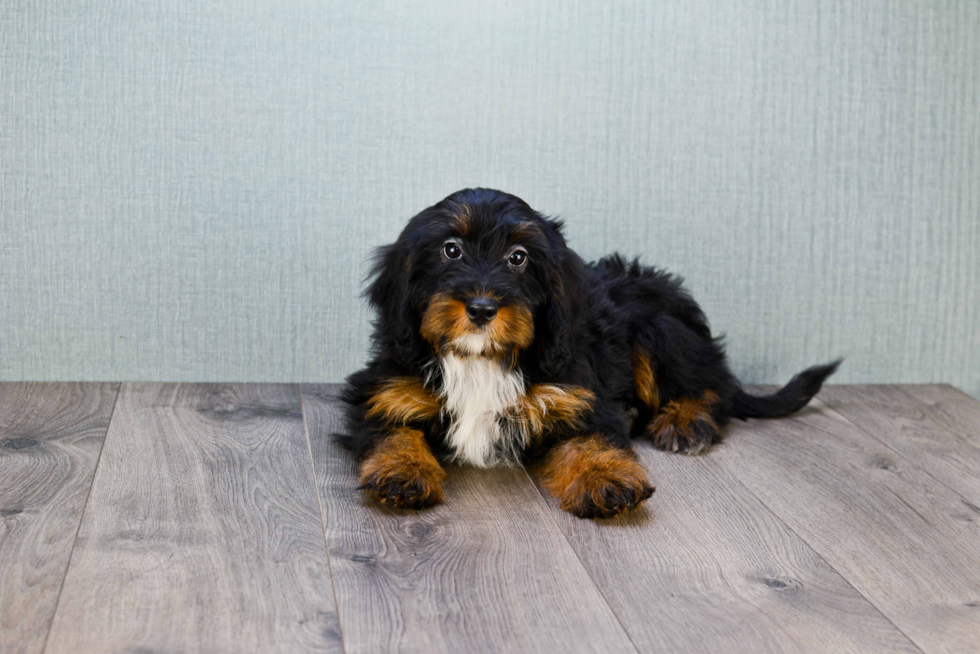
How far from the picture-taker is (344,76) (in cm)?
342

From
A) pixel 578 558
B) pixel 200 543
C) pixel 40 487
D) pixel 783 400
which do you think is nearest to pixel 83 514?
pixel 40 487

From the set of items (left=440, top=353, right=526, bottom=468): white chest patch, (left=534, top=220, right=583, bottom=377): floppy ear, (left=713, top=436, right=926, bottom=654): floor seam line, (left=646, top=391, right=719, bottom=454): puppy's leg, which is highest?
(left=534, top=220, right=583, bottom=377): floppy ear

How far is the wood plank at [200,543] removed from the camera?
1.79 meters

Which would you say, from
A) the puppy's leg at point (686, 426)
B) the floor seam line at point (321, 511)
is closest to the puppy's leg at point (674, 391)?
the puppy's leg at point (686, 426)

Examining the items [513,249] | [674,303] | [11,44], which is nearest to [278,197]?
[11,44]

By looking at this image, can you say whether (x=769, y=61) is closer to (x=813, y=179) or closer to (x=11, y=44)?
(x=813, y=179)

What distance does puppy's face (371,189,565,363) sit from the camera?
2.46 meters

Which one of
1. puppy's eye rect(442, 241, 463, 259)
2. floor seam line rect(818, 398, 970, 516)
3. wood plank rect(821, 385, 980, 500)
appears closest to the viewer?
puppy's eye rect(442, 241, 463, 259)

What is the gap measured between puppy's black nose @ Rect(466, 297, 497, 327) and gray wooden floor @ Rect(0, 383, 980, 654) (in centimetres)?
50

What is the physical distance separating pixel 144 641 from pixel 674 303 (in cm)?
218

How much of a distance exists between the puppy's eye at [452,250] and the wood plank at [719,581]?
2.41 feet

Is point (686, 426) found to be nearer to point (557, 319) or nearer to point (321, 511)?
point (557, 319)

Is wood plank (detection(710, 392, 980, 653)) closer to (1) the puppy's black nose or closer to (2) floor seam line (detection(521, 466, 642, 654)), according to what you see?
(2) floor seam line (detection(521, 466, 642, 654))

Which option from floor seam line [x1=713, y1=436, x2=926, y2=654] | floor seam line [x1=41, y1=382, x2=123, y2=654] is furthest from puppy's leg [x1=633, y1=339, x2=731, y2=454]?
floor seam line [x1=41, y1=382, x2=123, y2=654]
